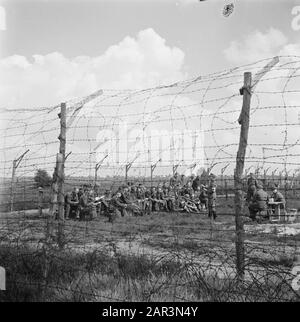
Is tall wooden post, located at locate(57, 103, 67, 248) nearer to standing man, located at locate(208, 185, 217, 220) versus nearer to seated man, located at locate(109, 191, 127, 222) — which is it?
standing man, located at locate(208, 185, 217, 220)

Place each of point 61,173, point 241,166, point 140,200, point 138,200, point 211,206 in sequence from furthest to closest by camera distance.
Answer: point 140,200, point 138,200, point 211,206, point 61,173, point 241,166

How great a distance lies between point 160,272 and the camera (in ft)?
14.3

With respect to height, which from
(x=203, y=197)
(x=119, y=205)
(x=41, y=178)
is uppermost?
(x=41, y=178)

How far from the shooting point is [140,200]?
17.3 meters

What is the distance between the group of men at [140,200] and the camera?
1445cm

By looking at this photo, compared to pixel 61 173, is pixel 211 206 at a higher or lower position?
lower

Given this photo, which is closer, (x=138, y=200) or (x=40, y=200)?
(x=40, y=200)

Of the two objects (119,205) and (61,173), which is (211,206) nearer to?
(61,173)

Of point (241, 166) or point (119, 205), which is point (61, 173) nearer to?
point (241, 166)

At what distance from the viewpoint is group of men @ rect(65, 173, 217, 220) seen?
14448mm

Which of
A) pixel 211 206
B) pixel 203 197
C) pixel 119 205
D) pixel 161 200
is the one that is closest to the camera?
pixel 211 206

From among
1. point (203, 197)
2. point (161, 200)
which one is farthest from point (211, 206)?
point (203, 197)
